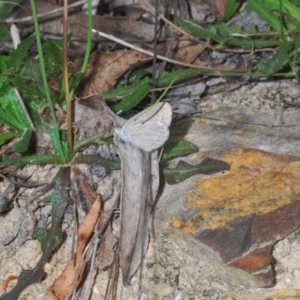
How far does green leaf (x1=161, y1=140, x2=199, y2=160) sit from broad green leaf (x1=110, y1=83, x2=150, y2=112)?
191 mm

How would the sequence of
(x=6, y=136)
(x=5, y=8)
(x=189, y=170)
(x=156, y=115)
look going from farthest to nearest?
(x=5, y=8) < (x=6, y=136) < (x=189, y=170) < (x=156, y=115)

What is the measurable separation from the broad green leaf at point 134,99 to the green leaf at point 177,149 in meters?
0.19

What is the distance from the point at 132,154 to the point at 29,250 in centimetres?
44

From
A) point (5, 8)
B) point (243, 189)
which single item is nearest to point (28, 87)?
point (5, 8)

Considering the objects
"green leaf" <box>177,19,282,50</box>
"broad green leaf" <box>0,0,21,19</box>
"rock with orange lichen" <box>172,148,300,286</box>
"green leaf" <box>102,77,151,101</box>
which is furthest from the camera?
"broad green leaf" <box>0,0,21,19</box>

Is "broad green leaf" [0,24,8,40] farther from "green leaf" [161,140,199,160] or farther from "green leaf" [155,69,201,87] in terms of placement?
"green leaf" [161,140,199,160]

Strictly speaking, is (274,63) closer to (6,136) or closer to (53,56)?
(53,56)

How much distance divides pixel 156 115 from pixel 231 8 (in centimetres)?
96

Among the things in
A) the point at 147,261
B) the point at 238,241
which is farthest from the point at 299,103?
the point at 147,261

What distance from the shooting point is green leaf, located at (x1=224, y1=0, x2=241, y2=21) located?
2393 mm

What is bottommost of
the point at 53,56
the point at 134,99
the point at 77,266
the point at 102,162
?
the point at 77,266

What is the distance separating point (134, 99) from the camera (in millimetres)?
1969

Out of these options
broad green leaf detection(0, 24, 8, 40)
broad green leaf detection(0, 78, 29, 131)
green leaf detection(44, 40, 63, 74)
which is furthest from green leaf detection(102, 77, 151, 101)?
broad green leaf detection(0, 24, 8, 40)

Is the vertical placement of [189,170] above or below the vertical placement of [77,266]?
above
